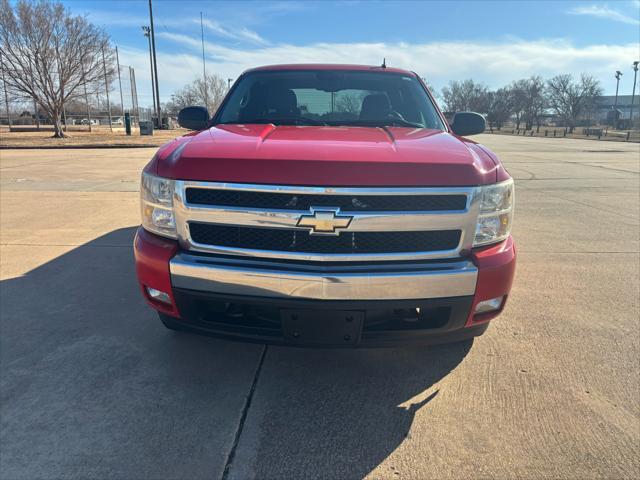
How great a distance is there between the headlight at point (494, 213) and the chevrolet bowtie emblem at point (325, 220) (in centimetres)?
68

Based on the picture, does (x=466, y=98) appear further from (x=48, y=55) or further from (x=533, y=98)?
(x=48, y=55)

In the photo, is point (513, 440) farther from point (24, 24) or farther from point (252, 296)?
→ point (24, 24)

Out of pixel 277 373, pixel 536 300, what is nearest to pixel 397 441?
pixel 277 373

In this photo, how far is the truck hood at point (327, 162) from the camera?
213 cm

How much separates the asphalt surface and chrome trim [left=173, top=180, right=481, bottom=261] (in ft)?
2.79

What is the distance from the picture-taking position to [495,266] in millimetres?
2301

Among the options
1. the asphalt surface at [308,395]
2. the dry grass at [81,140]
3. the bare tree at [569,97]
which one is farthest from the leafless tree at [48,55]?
the bare tree at [569,97]

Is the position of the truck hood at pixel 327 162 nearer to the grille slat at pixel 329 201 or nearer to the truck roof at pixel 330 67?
the grille slat at pixel 329 201

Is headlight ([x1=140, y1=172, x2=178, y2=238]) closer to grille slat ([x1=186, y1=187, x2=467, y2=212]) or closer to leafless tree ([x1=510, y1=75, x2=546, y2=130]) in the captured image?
grille slat ([x1=186, y1=187, x2=467, y2=212])

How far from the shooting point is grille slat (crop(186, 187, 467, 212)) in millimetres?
2148

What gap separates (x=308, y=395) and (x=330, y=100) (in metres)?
2.34

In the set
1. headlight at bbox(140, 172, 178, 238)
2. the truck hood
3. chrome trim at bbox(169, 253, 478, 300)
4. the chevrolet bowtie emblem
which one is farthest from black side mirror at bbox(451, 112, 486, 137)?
headlight at bbox(140, 172, 178, 238)

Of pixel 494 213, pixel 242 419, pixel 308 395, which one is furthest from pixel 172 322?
pixel 494 213

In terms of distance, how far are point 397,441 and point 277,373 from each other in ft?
2.77
